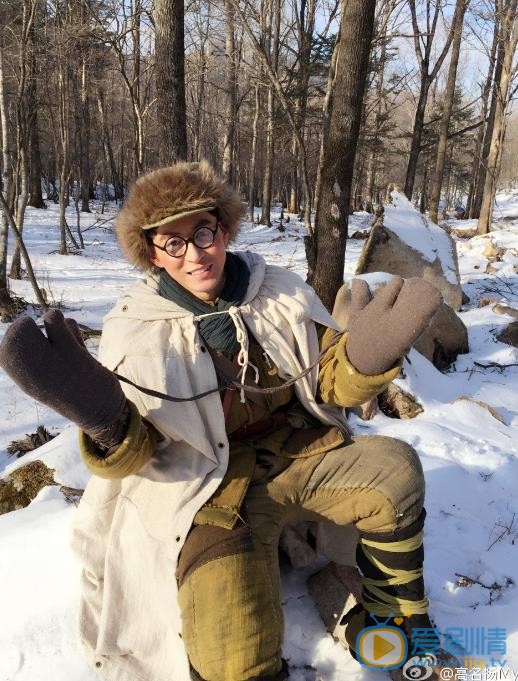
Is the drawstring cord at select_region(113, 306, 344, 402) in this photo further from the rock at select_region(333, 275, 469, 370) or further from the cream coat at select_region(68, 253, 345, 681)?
the rock at select_region(333, 275, 469, 370)

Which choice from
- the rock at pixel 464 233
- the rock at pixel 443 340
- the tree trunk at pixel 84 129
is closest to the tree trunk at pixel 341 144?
the rock at pixel 443 340

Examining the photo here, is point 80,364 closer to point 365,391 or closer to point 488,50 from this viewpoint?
point 365,391

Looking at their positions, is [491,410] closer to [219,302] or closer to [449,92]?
→ [219,302]

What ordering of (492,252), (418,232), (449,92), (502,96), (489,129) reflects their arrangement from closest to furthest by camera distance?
(418,232)
(492,252)
(449,92)
(502,96)
(489,129)

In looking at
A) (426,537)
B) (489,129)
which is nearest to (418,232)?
(426,537)

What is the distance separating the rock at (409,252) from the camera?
635cm

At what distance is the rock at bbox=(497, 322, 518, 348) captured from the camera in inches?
212

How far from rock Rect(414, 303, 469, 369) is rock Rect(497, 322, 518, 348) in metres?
0.56

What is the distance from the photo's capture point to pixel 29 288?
23.4 feet

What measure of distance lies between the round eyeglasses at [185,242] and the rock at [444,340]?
3.68 m

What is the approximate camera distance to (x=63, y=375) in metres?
1.24

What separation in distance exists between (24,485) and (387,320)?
2144 millimetres

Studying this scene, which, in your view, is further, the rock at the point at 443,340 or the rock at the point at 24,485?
the rock at the point at 443,340

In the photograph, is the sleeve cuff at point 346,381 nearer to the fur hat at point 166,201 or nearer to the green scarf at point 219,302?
the green scarf at point 219,302
